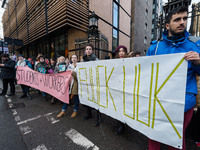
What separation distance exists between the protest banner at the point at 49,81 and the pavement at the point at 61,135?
0.67m

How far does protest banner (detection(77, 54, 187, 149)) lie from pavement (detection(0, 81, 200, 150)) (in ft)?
1.92

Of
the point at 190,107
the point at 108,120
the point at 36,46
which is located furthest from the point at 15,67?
the point at 36,46

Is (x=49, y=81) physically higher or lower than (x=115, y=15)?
lower

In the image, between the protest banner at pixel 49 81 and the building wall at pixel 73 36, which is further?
the building wall at pixel 73 36

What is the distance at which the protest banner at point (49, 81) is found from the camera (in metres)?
2.85

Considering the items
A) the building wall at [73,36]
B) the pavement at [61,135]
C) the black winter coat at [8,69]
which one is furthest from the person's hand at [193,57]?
the building wall at [73,36]

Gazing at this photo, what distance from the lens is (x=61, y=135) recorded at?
2078mm

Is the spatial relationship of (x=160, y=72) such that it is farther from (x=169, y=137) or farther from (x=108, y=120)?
(x=108, y=120)

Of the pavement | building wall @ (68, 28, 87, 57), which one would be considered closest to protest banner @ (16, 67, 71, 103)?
the pavement

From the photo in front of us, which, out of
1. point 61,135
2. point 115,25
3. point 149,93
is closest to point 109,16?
point 115,25

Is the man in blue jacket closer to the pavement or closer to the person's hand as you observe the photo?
the person's hand

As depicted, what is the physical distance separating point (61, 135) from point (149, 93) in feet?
6.41

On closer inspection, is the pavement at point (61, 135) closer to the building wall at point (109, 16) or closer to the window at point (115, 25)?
the building wall at point (109, 16)

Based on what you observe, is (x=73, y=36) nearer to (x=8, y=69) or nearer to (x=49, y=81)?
(x=8, y=69)
